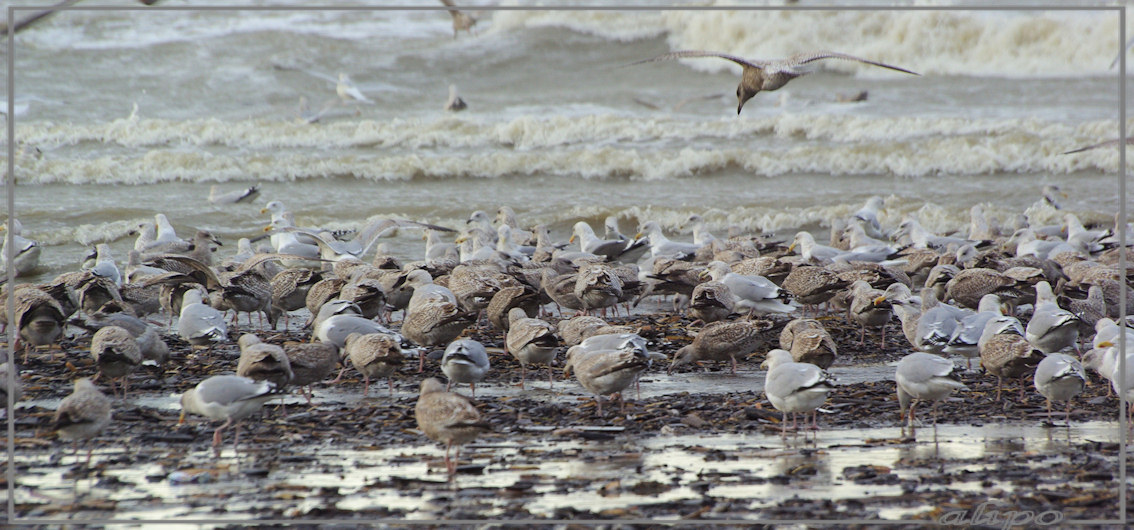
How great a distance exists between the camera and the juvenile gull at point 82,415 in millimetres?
4938

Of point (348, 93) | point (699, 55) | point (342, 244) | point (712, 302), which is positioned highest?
point (348, 93)

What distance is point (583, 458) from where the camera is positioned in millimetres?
4941

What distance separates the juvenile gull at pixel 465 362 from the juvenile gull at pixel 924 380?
8.20ft

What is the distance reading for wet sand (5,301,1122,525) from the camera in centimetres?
408

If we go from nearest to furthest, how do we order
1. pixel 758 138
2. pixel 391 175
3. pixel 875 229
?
pixel 875 229, pixel 391 175, pixel 758 138

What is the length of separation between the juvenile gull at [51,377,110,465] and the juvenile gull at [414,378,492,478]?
1609 mm

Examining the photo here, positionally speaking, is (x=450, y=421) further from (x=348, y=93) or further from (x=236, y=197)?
(x=348, y=93)

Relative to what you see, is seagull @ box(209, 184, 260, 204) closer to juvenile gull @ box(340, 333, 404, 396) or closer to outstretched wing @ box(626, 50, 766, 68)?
juvenile gull @ box(340, 333, 404, 396)

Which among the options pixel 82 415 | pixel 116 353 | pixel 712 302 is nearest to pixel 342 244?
pixel 712 302

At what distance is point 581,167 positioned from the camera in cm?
1811

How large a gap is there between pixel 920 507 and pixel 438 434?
2291mm

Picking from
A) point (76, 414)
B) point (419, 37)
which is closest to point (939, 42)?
point (419, 37)

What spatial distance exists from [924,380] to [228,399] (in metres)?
3.81

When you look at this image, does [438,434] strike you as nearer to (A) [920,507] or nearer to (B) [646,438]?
(B) [646,438]
